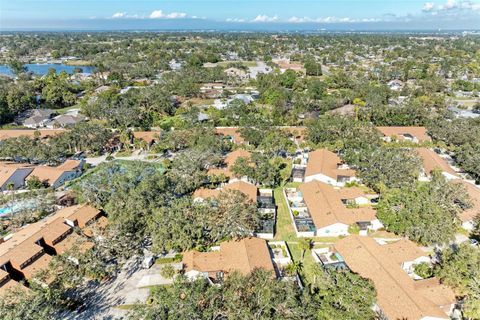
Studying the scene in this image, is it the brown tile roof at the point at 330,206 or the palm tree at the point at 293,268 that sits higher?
the brown tile roof at the point at 330,206

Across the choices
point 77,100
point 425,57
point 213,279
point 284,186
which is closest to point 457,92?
point 425,57

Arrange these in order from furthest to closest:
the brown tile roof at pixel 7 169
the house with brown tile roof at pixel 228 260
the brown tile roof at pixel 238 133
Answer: the brown tile roof at pixel 238 133 < the brown tile roof at pixel 7 169 < the house with brown tile roof at pixel 228 260

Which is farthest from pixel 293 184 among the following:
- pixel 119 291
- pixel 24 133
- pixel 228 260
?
pixel 24 133

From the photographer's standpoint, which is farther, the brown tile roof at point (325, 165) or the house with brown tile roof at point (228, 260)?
the brown tile roof at point (325, 165)

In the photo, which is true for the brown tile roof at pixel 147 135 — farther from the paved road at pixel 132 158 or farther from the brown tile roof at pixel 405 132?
the brown tile roof at pixel 405 132

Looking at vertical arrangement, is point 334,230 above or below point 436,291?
below

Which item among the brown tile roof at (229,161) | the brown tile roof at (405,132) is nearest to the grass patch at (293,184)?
the brown tile roof at (229,161)

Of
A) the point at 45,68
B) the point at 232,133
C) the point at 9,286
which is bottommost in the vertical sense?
the point at 9,286

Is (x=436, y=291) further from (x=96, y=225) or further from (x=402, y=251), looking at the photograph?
(x=96, y=225)
